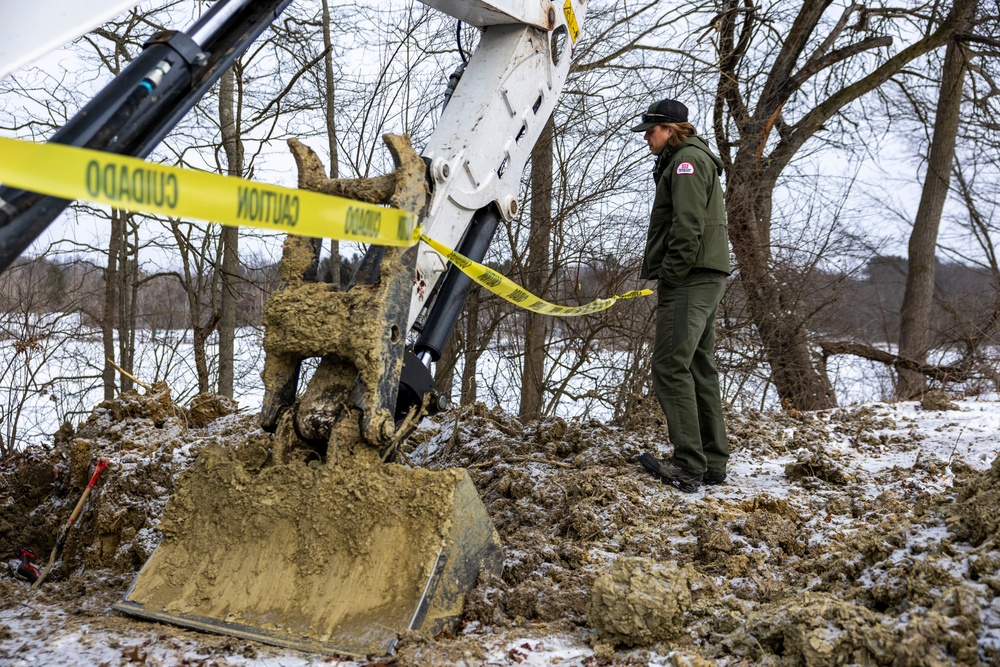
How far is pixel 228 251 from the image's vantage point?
7.54m

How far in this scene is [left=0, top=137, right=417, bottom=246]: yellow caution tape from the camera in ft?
5.41

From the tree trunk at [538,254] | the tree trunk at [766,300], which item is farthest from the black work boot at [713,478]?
the tree trunk at [766,300]

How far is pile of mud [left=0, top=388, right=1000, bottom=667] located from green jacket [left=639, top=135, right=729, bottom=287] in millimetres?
1219

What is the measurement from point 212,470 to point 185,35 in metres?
1.70

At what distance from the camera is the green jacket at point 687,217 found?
4.05 meters

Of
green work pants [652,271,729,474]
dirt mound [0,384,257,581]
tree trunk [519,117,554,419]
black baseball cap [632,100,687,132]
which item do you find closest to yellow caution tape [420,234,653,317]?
green work pants [652,271,729,474]

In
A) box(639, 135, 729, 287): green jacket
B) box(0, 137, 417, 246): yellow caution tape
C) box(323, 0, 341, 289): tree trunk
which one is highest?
box(323, 0, 341, 289): tree trunk

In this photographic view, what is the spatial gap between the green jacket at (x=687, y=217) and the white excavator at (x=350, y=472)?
1.15 m

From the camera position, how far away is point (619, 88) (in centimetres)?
695

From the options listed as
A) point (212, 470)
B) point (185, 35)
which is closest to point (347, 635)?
point (212, 470)

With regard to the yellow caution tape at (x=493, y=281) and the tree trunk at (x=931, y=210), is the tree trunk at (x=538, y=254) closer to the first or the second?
the yellow caution tape at (x=493, y=281)

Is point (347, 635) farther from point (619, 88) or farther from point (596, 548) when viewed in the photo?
point (619, 88)

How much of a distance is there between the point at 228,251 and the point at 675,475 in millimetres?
5230

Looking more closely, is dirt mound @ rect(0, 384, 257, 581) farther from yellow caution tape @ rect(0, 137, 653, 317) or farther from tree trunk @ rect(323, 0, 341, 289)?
tree trunk @ rect(323, 0, 341, 289)
